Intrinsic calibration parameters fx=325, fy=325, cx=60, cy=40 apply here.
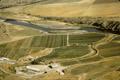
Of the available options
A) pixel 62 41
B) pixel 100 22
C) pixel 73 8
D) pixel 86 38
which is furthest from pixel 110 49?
pixel 73 8

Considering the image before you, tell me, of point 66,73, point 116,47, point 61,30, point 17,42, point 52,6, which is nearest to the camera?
point 66,73

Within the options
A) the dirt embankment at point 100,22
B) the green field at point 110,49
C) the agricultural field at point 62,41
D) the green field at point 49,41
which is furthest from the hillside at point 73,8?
the green field at point 110,49

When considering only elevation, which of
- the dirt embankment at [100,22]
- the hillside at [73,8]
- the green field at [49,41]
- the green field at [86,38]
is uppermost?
the hillside at [73,8]

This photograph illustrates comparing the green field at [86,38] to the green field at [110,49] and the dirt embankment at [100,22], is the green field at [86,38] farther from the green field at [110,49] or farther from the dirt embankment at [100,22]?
the dirt embankment at [100,22]

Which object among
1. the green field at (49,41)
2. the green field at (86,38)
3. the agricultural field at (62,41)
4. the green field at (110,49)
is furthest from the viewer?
the green field at (86,38)

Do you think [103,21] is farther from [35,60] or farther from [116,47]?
[35,60]

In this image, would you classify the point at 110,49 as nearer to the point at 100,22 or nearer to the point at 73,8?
the point at 100,22

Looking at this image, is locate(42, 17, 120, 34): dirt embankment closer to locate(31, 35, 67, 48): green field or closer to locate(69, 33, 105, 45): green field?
locate(69, 33, 105, 45): green field

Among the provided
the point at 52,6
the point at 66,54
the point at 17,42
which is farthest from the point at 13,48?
the point at 52,6

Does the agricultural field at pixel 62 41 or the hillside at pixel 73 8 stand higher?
the hillside at pixel 73 8

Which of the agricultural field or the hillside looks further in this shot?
the hillside

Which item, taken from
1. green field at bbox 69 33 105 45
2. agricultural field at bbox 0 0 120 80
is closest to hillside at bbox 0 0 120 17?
agricultural field at bbox 0 0 120 80
